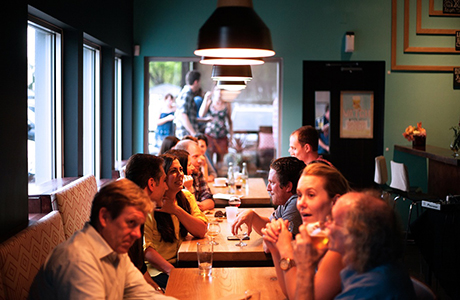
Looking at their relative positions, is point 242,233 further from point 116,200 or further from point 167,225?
point 116,200

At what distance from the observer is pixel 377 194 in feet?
6.35

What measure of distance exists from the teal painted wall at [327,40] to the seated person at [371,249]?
19.7 feet

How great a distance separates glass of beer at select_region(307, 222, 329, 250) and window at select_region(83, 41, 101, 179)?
14.7 feet

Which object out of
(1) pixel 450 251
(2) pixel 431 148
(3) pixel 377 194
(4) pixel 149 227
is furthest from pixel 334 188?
(2) pixel 431 148

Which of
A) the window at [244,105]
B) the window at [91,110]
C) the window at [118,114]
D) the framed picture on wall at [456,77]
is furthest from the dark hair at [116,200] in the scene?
the framed picture on wall at [456,77]

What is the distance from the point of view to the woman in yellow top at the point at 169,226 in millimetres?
3375

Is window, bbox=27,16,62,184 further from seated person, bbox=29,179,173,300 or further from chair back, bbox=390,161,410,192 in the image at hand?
chair back, bbox=390,161,410,192

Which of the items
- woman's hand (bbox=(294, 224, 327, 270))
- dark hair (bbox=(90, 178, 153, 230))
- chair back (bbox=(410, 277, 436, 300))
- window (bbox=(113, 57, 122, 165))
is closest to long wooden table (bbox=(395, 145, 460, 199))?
window (bbox=(113, 57, 122, 165))

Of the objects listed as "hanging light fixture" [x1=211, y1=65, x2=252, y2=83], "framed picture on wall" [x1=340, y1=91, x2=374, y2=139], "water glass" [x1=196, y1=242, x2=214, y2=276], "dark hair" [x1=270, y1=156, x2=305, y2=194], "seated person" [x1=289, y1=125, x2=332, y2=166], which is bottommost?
"water glass" [x1=196, y1=242, x2=214, y2=276]

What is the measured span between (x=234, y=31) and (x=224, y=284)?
1.18 m

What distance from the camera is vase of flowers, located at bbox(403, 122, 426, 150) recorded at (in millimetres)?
7359

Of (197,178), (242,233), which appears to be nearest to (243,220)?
(242,233)

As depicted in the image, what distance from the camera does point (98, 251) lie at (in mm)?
1938

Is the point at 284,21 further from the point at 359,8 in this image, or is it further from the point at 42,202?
the point at 42,202
